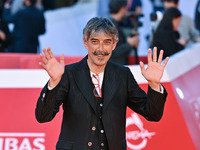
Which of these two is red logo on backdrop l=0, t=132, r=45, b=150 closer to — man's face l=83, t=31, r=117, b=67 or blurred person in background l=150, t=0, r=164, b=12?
man's face l=83, t=31, r=117, b=67

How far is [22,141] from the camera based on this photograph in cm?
448

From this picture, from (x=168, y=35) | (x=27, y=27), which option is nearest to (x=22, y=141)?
(x=168, y=35)

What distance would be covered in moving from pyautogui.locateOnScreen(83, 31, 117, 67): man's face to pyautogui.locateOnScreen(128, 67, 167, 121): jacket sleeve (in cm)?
29

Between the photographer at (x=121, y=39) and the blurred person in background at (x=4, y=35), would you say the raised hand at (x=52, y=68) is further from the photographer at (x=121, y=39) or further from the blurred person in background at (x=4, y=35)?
the blurred person in background at (x=4, y=35)

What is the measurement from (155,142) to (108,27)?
5.94 ft

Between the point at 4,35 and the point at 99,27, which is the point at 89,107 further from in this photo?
the point at 4,35

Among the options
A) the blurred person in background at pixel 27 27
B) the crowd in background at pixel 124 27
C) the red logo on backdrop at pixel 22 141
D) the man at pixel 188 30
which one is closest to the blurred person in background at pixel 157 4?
the crowd in background at pixel 124 27

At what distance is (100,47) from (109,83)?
270 millimetres

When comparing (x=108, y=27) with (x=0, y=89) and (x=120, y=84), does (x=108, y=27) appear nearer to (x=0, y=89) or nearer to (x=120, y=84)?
(x=120, y=84)

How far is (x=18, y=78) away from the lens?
4.85 metres

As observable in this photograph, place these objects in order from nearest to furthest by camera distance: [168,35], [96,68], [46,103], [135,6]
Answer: [46,103], [96,68], [168,35], [135,6]

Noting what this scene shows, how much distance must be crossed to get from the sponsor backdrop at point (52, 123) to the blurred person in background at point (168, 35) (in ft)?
4.71

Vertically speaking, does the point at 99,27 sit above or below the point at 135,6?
below

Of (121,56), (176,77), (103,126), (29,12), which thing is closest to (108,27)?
(103,126)
